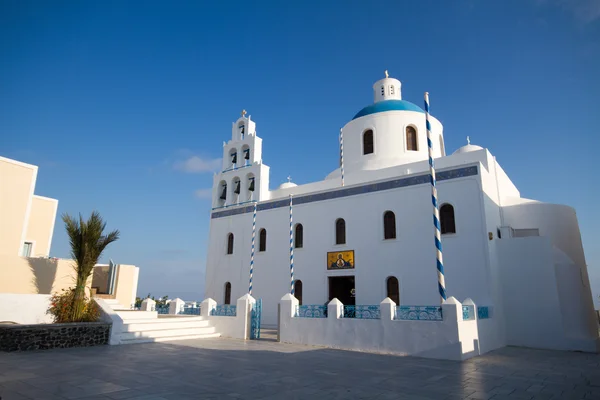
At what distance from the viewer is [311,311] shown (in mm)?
11820

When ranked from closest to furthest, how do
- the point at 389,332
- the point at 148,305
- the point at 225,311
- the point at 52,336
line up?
the point at 52,336 < the point at 389,332 < the point at 225,311 < the point at 148,305

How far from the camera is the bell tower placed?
60.9 feet

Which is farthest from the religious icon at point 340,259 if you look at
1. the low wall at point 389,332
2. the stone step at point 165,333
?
the stone step at point 165,333

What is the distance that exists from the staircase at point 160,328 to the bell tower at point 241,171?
6913 mm

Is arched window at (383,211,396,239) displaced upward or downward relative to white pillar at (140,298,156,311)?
upward

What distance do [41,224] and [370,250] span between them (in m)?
16.0

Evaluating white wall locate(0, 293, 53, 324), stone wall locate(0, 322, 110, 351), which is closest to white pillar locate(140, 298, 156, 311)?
white wall locate(0, 293, 53, 324)

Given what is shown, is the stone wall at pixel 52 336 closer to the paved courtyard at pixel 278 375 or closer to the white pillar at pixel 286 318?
the paved courtyard at pixel 278 375

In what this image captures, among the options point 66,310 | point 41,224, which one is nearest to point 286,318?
point 66,310

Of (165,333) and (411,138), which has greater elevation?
(411,138)

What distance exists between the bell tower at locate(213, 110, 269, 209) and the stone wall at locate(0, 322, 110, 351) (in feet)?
31.3

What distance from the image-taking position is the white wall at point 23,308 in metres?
11.6

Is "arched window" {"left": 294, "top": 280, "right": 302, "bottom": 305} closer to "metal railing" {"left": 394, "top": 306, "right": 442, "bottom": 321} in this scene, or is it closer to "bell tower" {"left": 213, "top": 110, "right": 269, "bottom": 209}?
"bell tower" {"left": 213, "top": 110, "right": 269, "bottom": 209}

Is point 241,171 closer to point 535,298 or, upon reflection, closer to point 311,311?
point 311,311
